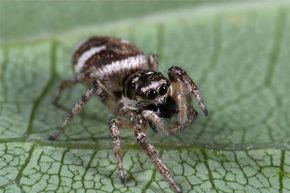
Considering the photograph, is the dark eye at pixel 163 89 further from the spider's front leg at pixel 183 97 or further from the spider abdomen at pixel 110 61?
the spider abdomen at pixel 110 61

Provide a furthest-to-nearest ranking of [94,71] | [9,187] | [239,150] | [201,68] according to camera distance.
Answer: [201,68] → [94,71] → [239,150] → [9,187]

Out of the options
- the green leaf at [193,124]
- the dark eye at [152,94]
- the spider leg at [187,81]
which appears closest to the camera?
the green leaf at [193,124]

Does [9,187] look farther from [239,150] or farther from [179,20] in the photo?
[179,20]

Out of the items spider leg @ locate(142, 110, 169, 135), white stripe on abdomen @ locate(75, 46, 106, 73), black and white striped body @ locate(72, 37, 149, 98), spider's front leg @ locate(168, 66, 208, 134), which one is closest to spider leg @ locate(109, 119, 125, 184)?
spider leg @ locate(142, 110, 169, 135)

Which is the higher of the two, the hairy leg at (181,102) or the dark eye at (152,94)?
the dark eye at (152,94)

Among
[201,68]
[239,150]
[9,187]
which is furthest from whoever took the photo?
[201,68]

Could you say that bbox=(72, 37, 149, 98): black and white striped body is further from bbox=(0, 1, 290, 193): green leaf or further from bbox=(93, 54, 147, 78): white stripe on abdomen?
bbox=(0, 1, 290, 193): green leaf

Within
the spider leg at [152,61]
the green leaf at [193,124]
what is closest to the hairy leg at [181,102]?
the green leaf at [193,124]

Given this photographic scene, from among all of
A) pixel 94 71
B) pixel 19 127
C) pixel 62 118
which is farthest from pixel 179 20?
pixel 19 127
